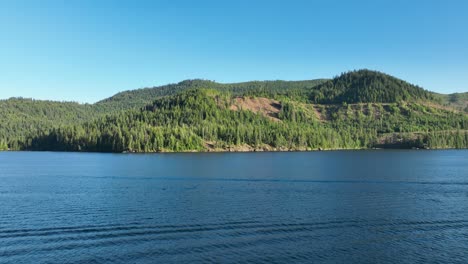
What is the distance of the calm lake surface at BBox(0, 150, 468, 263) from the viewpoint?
46562 mm

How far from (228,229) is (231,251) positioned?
908 cm

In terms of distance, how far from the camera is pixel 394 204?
253 feet

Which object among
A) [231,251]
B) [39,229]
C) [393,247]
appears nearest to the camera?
[231,251]

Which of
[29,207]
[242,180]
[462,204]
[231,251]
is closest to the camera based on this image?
[231,251]

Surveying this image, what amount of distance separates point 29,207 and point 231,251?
1532 inches

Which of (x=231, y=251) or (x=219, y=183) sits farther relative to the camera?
(x=219, y=183)

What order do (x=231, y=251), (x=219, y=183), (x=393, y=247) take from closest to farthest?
(x=231, y=251) → (x=393, y=247) → (x=219, y=183)

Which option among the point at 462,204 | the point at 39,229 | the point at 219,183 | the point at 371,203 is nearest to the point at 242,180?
the point at 219,183

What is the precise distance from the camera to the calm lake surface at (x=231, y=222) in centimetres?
4656

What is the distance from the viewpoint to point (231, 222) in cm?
6000

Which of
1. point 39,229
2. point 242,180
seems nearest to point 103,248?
point 39,229

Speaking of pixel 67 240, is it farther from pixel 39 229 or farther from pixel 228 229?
pixel 228 229

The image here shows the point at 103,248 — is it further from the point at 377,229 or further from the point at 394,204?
the point at 394,204

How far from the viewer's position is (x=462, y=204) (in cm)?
7675
